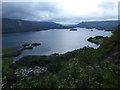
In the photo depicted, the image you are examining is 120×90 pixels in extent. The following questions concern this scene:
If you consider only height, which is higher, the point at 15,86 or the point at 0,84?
the point at 15,86

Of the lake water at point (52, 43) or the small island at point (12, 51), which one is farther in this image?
the lake water at point (52, 43)

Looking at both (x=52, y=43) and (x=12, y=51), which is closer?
(x=12, y=51)

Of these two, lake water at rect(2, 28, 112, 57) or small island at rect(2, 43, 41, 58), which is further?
lake water at rect(2, 28, 112, 57)

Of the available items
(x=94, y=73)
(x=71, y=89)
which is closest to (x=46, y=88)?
(x=71, y=89)

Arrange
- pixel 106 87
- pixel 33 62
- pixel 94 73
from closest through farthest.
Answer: pixel 106 87, pixel 94 73, pixel 33 62

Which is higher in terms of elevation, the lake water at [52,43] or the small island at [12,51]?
the lake water at [52,43]

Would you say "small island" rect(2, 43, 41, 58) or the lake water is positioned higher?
the lake water

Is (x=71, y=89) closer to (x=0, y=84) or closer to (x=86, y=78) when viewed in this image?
(x=86, y=78)

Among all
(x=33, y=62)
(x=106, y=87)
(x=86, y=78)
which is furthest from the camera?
(x=33, y=62)

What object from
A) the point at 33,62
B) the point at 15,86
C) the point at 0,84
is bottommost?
the point at 33,62

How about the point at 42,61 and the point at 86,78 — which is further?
the point at 42,61

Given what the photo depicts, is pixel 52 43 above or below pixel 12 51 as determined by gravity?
above
